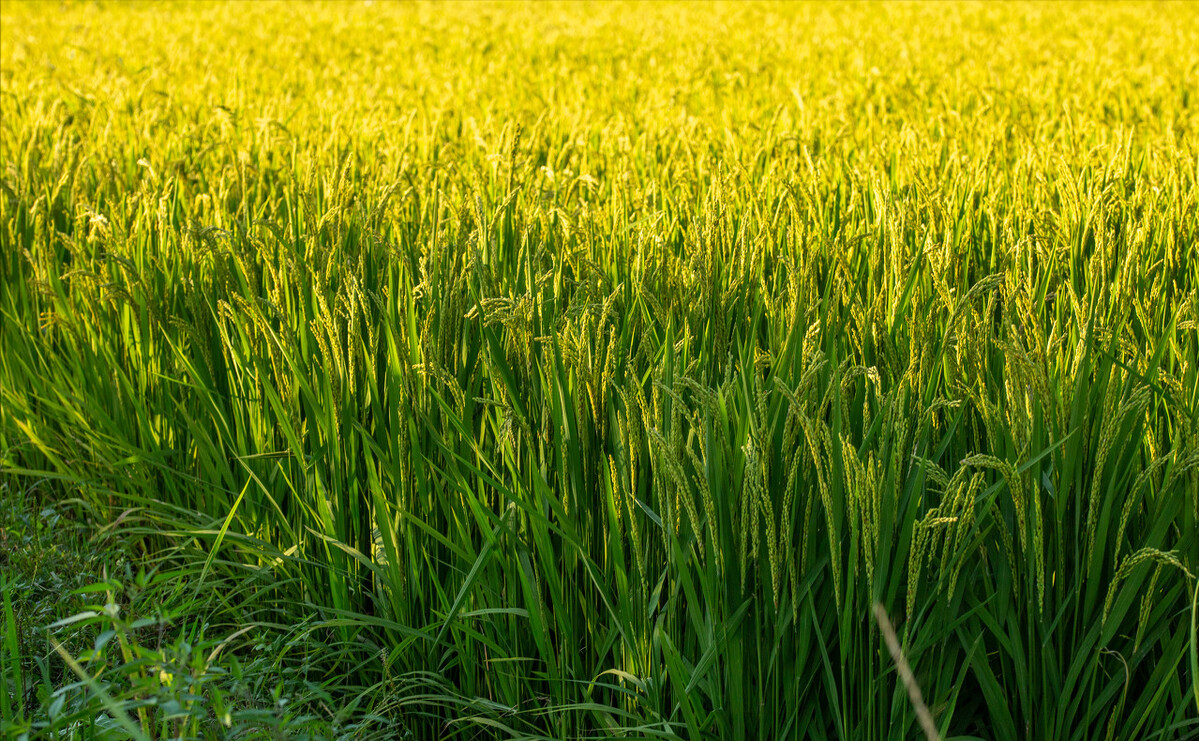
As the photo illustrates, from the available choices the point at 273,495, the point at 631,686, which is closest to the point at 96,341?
the point at 273,495

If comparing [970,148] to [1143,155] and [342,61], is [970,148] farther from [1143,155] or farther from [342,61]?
[342,61]

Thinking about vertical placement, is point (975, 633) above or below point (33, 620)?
above

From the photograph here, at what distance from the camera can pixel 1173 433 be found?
1.44 metres

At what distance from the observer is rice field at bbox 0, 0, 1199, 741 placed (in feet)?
4.20

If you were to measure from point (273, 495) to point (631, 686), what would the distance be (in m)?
0.78

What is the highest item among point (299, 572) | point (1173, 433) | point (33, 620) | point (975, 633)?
point (1173, 433)

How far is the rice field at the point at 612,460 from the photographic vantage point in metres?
1.28

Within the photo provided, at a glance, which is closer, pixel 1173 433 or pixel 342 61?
pixel 1173 433

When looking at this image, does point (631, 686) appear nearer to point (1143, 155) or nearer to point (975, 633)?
point (975, 633)

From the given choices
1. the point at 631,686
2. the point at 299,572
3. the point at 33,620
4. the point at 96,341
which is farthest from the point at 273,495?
the point at 631,686

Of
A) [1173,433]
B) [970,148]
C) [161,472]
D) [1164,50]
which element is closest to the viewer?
[1173,433]

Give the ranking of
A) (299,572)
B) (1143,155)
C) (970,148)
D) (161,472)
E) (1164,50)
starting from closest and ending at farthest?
(299,572) < (161,472) < (1143,155) < (970,148) < (1164,50)

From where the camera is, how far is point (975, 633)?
1.36 metres

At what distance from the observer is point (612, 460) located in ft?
4.75
